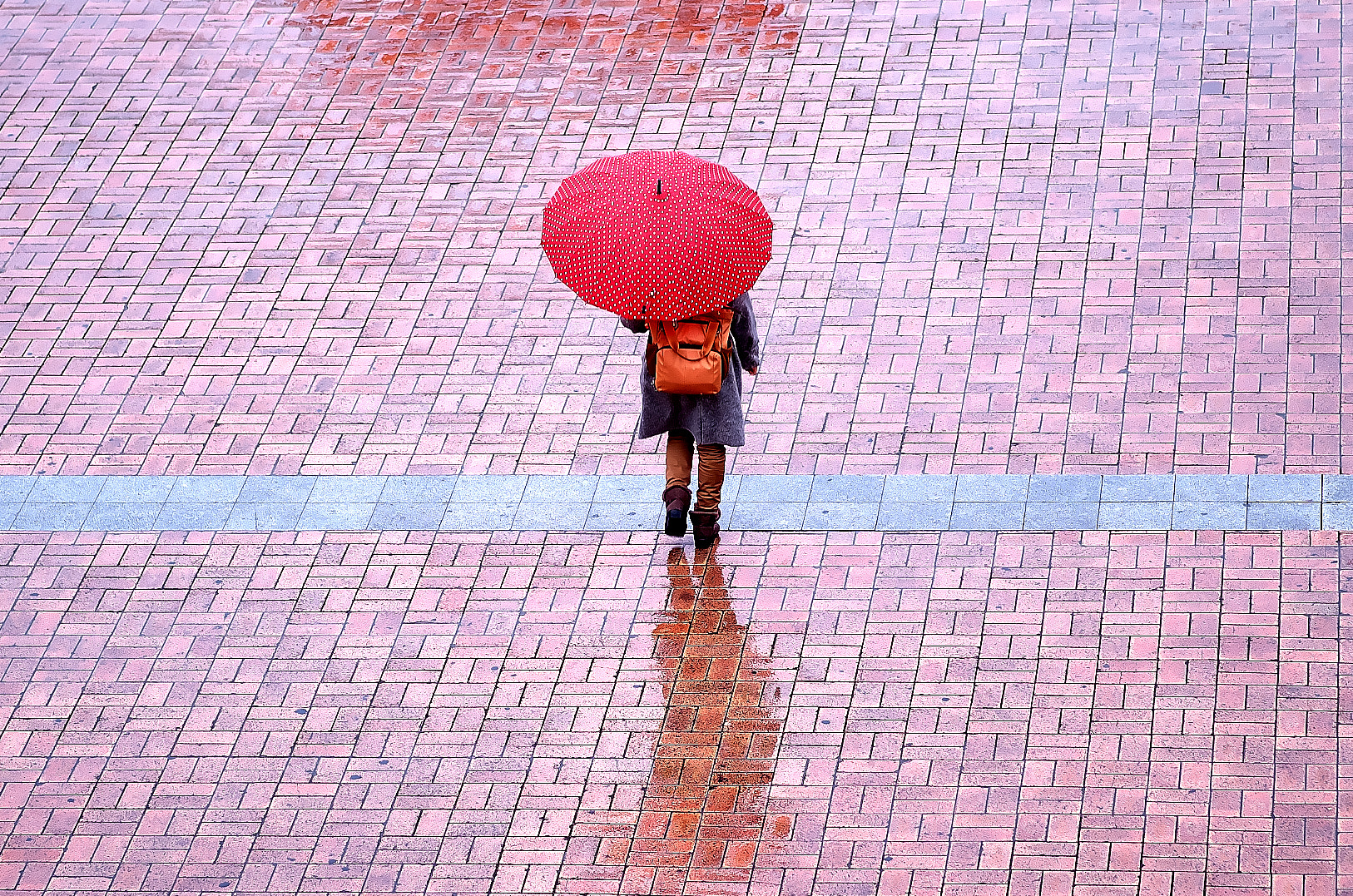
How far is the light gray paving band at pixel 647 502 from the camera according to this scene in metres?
7.85

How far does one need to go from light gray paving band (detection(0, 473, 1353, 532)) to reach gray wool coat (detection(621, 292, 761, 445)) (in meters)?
0.56

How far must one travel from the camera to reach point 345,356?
9312 mm

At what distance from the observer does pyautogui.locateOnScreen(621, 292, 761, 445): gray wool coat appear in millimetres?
7641

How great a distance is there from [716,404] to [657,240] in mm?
821

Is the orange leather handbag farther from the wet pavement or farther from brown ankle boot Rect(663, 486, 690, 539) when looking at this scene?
the wet pavement

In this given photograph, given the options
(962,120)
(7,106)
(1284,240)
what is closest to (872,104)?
(962,120)

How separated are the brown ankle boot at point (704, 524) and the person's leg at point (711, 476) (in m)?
0.03

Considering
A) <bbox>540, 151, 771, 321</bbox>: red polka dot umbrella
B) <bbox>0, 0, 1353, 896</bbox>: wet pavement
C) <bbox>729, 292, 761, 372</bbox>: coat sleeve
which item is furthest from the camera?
<bbox>729, 292, 761, 372</bbox>: coat sleeve

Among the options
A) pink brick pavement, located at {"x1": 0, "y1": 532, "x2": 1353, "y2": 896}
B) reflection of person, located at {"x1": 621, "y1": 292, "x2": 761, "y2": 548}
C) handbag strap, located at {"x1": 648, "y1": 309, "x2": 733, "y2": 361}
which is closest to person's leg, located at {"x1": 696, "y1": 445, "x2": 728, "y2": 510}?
reflection of person, located at {"x1": 621, "y1": 292, "x2": 761, "y2": 548}

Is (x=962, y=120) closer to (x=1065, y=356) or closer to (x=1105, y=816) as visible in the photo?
(x=1065, y=356)

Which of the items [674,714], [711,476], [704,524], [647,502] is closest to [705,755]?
[674,714]

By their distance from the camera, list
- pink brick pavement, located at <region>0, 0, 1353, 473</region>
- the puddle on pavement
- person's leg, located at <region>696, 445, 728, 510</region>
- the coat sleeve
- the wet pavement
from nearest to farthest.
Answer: the puddle on pavement < the wet pavement < the coat sleeve < person's leg, located at <region>696, 445, 728, 510</region> < pink brick pavement, located at <region>0, 0, 1353, 473</region>

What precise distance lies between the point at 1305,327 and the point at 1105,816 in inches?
139

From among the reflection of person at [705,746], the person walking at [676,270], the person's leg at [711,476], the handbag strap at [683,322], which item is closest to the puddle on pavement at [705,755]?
the reflection of person at [705,746]
